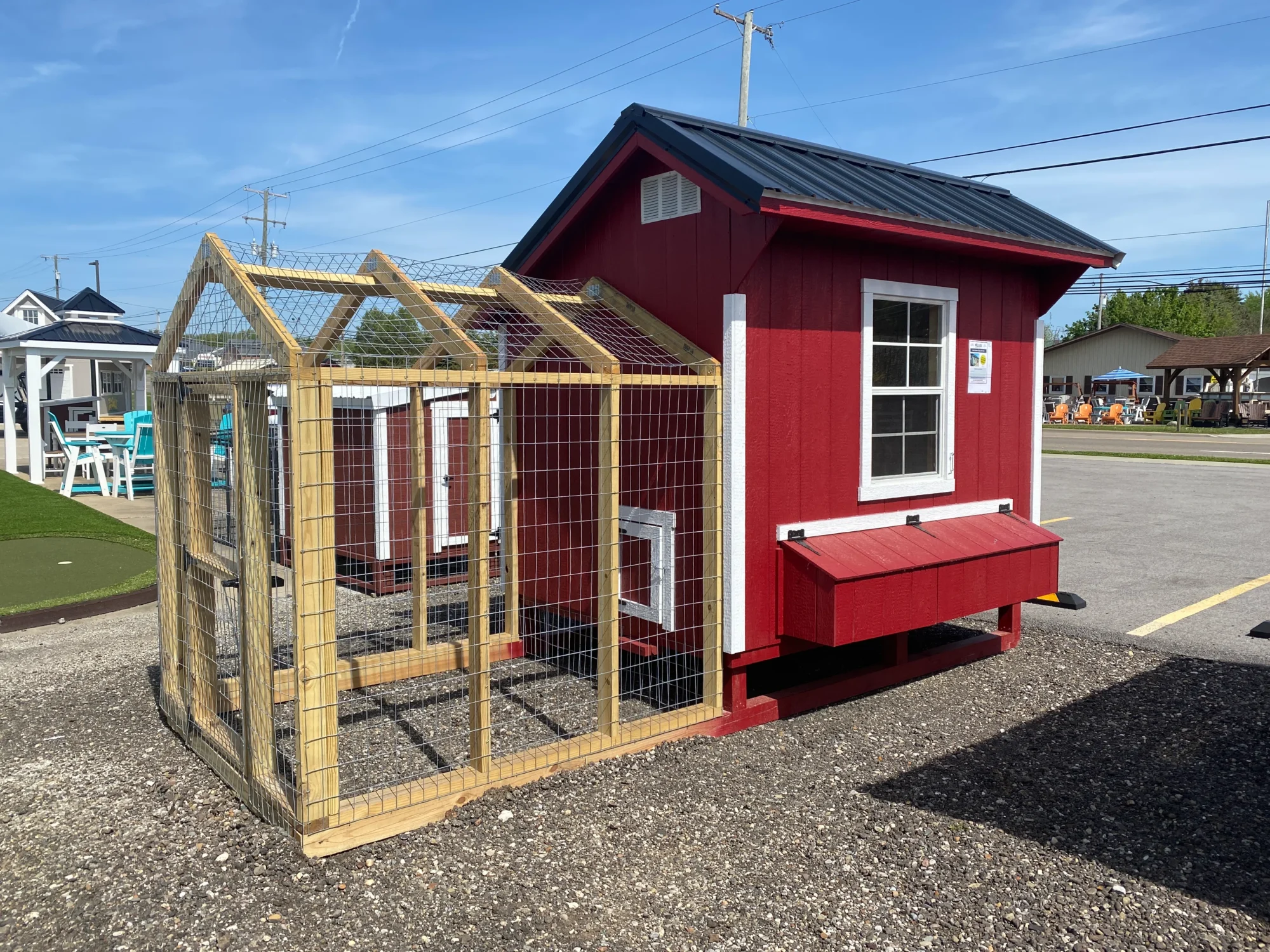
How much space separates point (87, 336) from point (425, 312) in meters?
15.5

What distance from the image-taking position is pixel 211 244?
4215 millimetres

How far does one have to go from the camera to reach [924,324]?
5.75m

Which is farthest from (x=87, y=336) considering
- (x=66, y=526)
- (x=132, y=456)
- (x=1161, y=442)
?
(x=1161, y=442)

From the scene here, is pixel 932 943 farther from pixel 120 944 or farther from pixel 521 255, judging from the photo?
pixel 521 255

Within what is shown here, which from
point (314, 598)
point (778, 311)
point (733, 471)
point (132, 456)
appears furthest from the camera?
point (132, 456)

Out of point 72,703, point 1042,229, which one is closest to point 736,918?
point 72,703

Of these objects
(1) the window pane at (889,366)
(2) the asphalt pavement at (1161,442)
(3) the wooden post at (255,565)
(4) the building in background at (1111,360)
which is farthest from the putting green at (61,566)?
(4) the building in background at (1111,360)

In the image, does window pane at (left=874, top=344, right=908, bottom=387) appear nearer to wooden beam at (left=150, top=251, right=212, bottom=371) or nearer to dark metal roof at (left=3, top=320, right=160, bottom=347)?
wooden beam at (left=150, top=251, right=212, bottom=371)

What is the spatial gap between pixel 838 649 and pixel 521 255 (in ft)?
11.4

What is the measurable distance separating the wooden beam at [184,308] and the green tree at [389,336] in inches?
28.3

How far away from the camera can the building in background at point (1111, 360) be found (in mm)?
44500

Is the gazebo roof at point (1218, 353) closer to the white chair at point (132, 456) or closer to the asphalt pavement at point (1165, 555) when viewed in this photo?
the asphalt pavement at point (1165, 555)

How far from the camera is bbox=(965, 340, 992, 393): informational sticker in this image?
597cm

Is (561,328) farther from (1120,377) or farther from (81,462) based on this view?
(1120,377)
